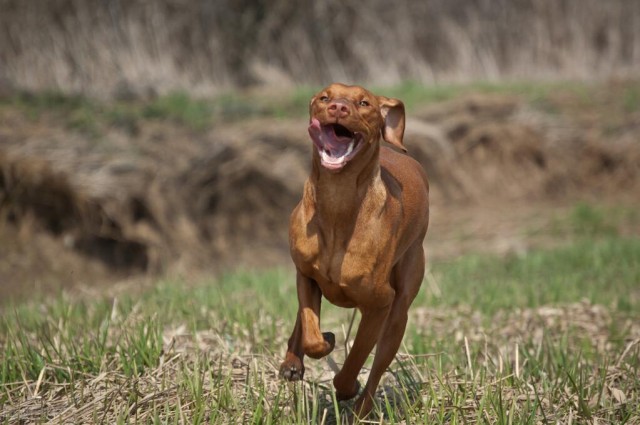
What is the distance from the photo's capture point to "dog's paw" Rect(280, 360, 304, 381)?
334 cm

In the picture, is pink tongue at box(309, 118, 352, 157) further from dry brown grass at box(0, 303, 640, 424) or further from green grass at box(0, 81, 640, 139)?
green grass at box(0, 81, 640, 139)

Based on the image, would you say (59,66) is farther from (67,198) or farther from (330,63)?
(330,63)

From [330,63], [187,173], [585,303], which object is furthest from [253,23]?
[585,303]

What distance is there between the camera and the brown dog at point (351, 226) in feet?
9.96

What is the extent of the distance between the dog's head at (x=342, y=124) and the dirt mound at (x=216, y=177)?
7.27 meters

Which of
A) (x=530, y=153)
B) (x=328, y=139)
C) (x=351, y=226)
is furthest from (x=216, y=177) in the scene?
(x=328, y=139)

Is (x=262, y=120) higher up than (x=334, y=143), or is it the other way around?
(x=334, y=143)

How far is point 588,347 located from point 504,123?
804 cm

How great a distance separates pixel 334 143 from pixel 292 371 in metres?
0.89

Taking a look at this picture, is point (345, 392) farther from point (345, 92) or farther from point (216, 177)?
point (216, 177)

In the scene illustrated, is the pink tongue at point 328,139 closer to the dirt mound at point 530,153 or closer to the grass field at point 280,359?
the grass field at point 280,359

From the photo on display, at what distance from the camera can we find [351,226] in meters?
3.15

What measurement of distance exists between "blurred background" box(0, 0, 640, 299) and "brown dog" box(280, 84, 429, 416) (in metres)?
6.30

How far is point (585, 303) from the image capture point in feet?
21.9
